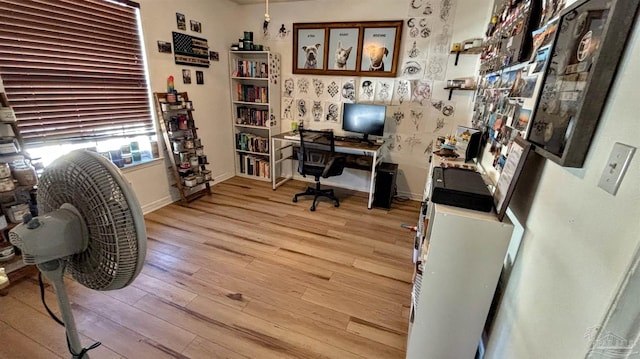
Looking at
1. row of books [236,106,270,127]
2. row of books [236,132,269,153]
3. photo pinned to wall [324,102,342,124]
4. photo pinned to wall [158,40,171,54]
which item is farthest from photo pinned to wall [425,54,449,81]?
photo pinned to wall [158,40,171,54]

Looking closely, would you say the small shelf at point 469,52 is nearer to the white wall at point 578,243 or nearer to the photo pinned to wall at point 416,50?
the photo pinned to wall at point 416,50

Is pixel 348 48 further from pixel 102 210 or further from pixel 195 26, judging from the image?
pixel 102 210

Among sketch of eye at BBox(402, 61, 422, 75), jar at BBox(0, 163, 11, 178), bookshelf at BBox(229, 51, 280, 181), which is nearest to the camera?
jar at BBox(0, 163, 11, 178)

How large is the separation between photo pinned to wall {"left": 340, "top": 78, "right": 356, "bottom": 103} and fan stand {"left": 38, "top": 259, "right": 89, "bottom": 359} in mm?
3268

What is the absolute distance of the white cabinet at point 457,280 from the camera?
108 centimetres

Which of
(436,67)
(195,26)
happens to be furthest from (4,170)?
(436,67)

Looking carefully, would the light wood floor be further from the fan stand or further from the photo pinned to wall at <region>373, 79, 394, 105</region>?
the photo pinned to wall at <region>373, 79, 394, 105</region>

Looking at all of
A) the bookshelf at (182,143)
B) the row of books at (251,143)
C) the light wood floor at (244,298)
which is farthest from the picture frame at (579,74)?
the row of books at (251,143)

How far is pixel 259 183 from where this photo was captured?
13.3 ft

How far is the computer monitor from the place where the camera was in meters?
3.29

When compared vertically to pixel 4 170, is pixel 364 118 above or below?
above

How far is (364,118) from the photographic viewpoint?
3377mm

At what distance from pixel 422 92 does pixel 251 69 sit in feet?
7.59

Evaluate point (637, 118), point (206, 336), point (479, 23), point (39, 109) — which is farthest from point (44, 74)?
point (479, 23)
